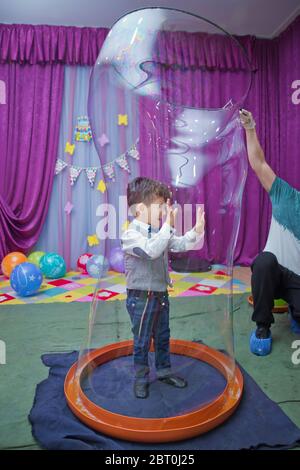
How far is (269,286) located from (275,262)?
12cm

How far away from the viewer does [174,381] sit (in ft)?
4.36

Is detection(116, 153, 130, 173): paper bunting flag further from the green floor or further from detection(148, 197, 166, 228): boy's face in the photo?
the green floor

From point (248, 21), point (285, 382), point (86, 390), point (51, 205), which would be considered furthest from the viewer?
point (51, 205)

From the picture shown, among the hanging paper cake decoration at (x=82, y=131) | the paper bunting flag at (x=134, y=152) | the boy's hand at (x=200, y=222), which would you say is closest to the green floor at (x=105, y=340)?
the boy's hand at (x=200, y=222)

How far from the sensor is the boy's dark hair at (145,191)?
48.3 inches

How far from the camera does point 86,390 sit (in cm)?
134

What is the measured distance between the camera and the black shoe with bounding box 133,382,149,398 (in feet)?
4.21

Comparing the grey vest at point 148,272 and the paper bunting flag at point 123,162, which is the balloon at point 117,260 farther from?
the paper bunting flag at point 123,162

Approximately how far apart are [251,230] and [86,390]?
108 inches

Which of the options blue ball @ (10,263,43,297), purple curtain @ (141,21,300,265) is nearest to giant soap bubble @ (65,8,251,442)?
blue ball @ (10,263,43,297)

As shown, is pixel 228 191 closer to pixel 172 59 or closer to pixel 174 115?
pixel 174 115

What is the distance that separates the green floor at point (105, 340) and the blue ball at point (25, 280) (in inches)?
17.3
